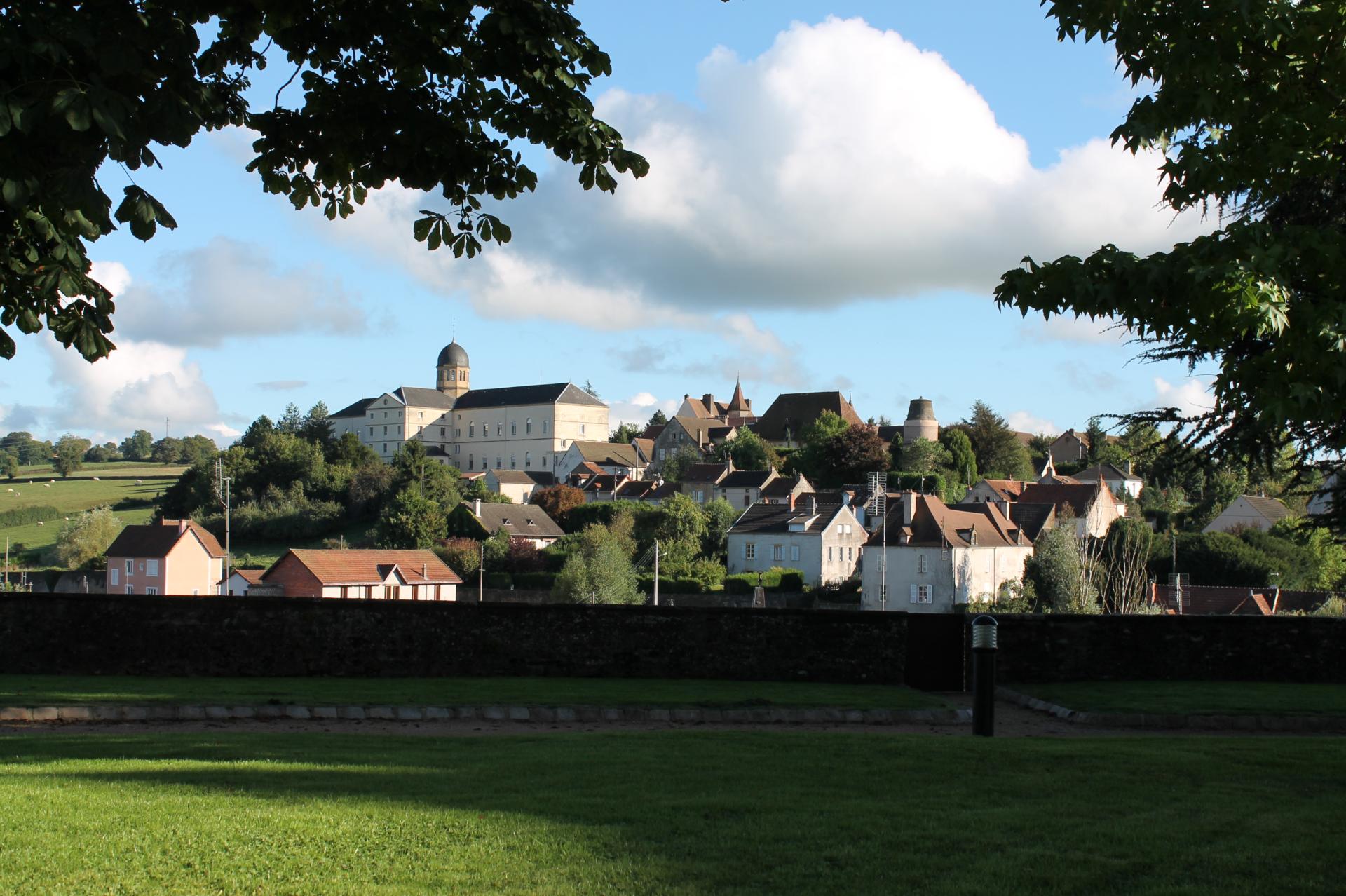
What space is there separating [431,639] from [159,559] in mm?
47698

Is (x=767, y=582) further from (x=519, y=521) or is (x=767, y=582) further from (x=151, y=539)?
(x=151, y=539)

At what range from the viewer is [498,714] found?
45.1ft

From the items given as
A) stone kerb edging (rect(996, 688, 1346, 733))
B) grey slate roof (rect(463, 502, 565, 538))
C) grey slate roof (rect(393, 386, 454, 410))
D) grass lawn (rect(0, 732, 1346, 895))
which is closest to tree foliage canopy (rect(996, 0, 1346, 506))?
grass lawn (rect(0, 732, 1346, 895))

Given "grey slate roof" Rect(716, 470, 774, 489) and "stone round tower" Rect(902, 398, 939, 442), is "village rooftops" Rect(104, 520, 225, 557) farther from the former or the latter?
"stone round tower" Rect(902, 398, 939, 442)

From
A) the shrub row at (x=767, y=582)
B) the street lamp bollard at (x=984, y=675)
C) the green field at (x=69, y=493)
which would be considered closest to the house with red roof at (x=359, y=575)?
the shrub row at (x=767, y=582)

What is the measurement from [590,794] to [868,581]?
5728cm

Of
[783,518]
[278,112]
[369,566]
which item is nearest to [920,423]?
[783,518]

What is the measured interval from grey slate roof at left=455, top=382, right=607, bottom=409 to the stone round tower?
188ft

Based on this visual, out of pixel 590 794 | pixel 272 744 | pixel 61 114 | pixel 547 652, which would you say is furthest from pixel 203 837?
pixel 547 652

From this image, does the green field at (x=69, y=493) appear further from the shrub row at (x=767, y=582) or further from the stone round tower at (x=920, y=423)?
the stone round tower at (x=920, y=423)

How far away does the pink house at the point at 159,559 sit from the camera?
5956 cm

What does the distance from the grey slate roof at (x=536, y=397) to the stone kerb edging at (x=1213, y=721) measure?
15005 centimetres

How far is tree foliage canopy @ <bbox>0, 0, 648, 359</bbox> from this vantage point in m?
4.92

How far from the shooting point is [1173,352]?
15656 mm
